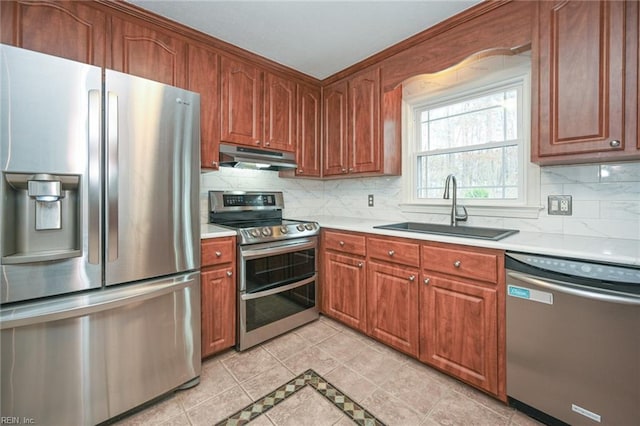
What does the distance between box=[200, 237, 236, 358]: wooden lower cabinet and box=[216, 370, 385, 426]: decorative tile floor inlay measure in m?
0.57

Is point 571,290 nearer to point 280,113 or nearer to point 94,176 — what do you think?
point 94,176

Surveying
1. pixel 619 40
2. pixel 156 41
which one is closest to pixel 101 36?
pixel 156 41

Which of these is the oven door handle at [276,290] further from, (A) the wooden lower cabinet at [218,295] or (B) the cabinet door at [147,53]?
(B) the cabinet door at [147,53]

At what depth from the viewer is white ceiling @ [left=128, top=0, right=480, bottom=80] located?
182cm

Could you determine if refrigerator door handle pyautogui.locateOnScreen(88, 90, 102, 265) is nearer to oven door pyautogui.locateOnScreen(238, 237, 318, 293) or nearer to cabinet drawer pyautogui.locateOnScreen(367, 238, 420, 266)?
oven door pyautogui.locateOnScreen(238, 237, 318, 293)

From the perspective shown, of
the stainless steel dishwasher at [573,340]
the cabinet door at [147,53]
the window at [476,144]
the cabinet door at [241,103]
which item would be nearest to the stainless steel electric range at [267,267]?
the cabinet door at [241,103]

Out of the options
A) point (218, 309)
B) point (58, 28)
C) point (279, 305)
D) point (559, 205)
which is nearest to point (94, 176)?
point (58, 28)

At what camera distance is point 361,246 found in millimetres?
2279

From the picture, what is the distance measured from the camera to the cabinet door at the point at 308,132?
2.89 meters

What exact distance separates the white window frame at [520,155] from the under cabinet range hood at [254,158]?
3.84 ft

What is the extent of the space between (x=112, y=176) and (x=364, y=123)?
2078mm

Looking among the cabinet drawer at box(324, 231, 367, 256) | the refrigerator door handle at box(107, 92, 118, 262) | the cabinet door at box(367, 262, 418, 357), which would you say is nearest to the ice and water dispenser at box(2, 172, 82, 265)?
the refrigerator door handle at box(107, 92, 118, 262)

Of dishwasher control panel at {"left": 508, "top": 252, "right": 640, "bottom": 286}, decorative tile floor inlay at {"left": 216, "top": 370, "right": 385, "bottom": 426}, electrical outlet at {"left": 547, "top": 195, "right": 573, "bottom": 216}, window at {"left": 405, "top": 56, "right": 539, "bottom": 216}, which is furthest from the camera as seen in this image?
window at {"left": 405, "top": 56, "right": 539, "bottom": 216}

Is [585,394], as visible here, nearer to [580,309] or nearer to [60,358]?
[580,309]
